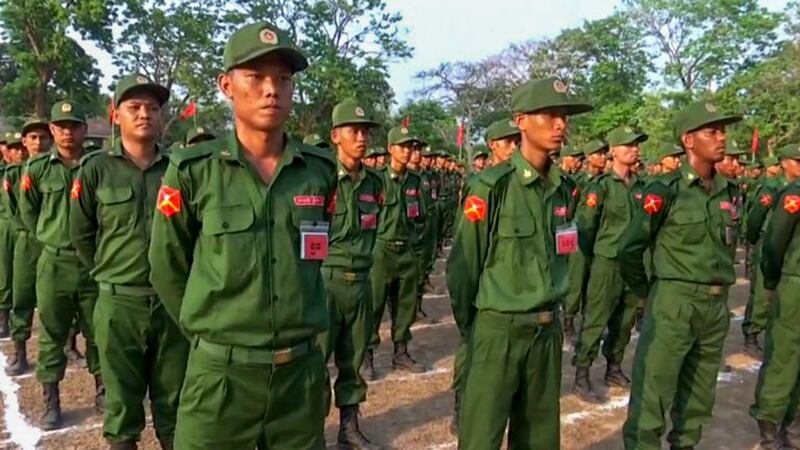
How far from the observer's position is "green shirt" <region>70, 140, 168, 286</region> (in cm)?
386

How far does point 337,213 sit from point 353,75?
24.6 metres

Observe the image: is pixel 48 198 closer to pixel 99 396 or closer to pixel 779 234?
pixel 99 396

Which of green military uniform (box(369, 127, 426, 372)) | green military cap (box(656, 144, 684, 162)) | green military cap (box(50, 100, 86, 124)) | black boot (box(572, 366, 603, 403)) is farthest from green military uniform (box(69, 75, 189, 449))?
green military cap (box(656, 144, 684, 162))

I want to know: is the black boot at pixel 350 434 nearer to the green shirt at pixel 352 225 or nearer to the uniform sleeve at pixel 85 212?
the green shirt at pixel 352 225

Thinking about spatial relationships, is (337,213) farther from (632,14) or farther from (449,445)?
(632,14)

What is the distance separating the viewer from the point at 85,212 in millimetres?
4047

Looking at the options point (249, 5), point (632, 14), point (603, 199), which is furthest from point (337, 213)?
point (632, 14)

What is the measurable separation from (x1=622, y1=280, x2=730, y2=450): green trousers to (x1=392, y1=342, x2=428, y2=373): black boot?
2.82 metres

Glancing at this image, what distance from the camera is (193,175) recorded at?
8.41 feet

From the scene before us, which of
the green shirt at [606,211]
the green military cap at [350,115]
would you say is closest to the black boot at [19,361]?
the green military cap at [350,115]

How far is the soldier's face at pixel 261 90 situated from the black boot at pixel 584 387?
4.29m

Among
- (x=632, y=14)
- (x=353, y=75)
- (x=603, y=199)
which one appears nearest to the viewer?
(x=603, y=199)

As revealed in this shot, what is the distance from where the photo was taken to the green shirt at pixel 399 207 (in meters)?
6.48

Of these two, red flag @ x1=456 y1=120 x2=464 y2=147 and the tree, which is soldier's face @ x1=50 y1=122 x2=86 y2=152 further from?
red flag @ x1=456 y1=120 x2=464 y2=147
